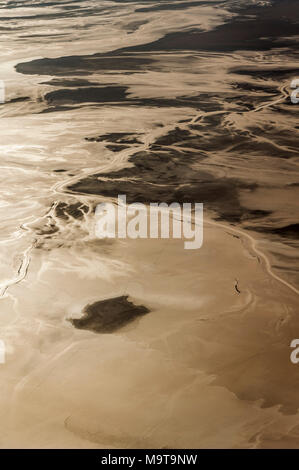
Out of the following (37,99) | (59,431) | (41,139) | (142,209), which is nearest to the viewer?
(59,431)

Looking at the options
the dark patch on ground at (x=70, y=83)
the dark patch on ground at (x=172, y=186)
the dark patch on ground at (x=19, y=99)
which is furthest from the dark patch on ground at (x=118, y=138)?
the dark patch on ground at (x=70, y=83)

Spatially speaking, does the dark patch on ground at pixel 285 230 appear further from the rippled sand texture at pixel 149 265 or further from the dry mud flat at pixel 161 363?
the dry mud flat at pixel 161 363

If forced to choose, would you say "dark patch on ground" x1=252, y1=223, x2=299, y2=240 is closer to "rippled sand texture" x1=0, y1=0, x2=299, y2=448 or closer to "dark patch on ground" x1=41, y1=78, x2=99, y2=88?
"rippled sand texture" x1=0, y1=0, x2=299, y2=448

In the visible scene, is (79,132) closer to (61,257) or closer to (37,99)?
(37,99)

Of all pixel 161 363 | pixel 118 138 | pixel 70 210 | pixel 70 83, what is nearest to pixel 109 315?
pixel 161 363

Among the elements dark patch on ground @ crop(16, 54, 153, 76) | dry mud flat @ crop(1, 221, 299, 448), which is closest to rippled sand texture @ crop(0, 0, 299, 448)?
dry mud flat @ crop(1, 221, 299, 448)

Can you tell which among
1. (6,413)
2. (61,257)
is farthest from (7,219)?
(6,413)
